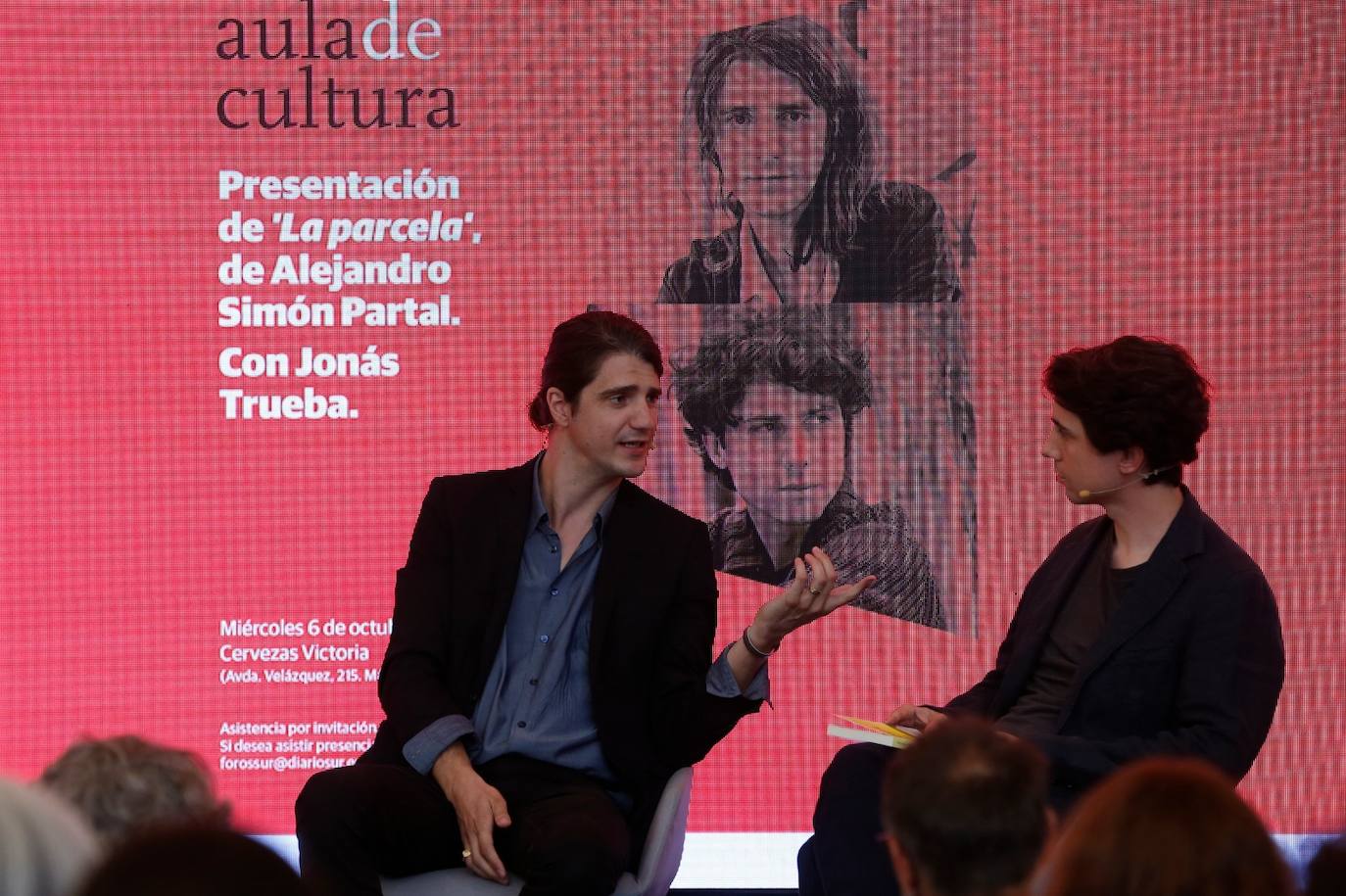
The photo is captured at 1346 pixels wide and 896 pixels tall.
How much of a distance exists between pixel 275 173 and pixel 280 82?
0.24m

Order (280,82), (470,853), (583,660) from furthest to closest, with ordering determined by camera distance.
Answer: (280,82), (583,660), (470,853)

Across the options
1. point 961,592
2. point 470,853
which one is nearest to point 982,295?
point 961,592

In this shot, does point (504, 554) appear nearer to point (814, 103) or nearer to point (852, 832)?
point (852, 832)

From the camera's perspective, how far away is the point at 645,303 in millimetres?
4227

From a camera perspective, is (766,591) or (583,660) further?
(766,591)

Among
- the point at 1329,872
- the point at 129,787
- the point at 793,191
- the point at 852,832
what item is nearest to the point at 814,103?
the point at 793,191

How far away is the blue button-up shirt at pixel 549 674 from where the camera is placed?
115 inches

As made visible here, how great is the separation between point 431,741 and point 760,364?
5.84 ft

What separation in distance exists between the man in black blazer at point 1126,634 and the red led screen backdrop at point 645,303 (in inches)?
49.8

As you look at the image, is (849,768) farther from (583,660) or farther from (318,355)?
(318,355)

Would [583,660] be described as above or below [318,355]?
below

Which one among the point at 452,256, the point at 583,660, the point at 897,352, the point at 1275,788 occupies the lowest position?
the point at 1275,788

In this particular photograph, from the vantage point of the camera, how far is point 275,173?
4172mm

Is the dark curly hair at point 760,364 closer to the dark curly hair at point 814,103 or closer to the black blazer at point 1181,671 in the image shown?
the dark curly hair at point 814,103
